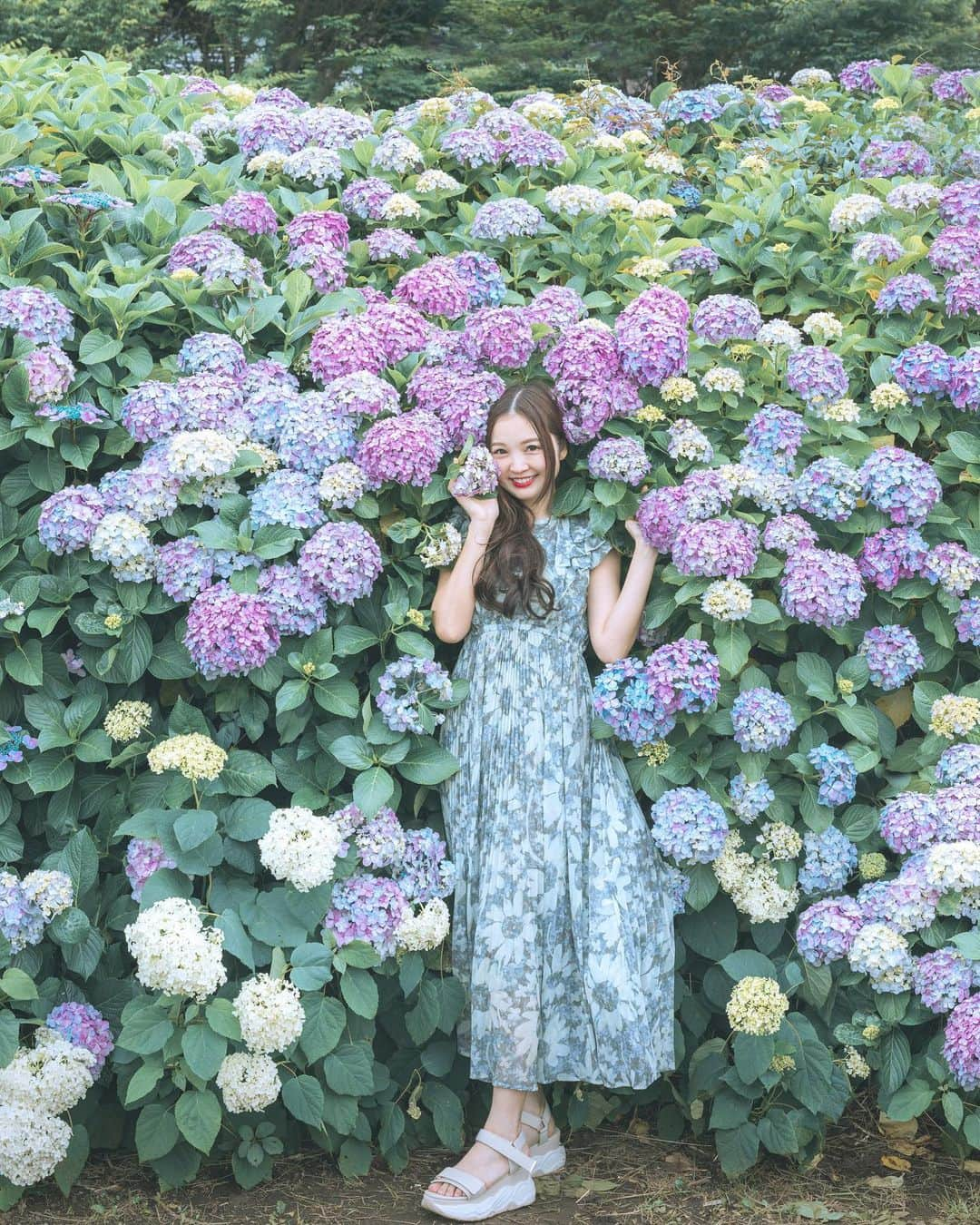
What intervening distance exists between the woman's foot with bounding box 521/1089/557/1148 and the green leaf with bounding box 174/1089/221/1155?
0.69 metres

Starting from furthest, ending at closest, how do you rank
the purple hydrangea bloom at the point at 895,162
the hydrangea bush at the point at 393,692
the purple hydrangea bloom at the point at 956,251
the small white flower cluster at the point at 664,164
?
the small white flower cluster at the point at 664,164 → the purple hydrangea bloom at the point at 895,162 → the purple hydrangea bloom at the point at 956,251 → the hydrangea bush at the point at 393,692

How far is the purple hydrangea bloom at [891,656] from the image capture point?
292 centimetres

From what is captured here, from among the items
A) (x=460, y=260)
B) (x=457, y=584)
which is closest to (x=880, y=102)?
(x=460, y=260)

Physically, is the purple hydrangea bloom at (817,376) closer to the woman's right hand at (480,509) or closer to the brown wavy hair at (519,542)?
the brown wavy hair at (519,542)

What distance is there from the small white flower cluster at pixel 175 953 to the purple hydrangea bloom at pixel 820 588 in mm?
1362

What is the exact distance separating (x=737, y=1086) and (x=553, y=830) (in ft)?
2.11

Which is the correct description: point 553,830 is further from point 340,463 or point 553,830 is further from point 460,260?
point 460,260

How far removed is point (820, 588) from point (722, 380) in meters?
0.59

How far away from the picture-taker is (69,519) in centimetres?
281

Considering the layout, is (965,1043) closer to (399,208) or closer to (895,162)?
(399,208)

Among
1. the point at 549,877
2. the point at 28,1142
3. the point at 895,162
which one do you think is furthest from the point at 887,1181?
the point at 895,162

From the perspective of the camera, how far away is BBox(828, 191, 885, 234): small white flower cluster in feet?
12.4

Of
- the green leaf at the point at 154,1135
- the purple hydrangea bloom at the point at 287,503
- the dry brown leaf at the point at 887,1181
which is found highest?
the purple hydrangea bloom at the point at 287,503

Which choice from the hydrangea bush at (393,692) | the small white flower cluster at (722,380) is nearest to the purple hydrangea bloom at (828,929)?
the hydrangea bush at (393,692)
